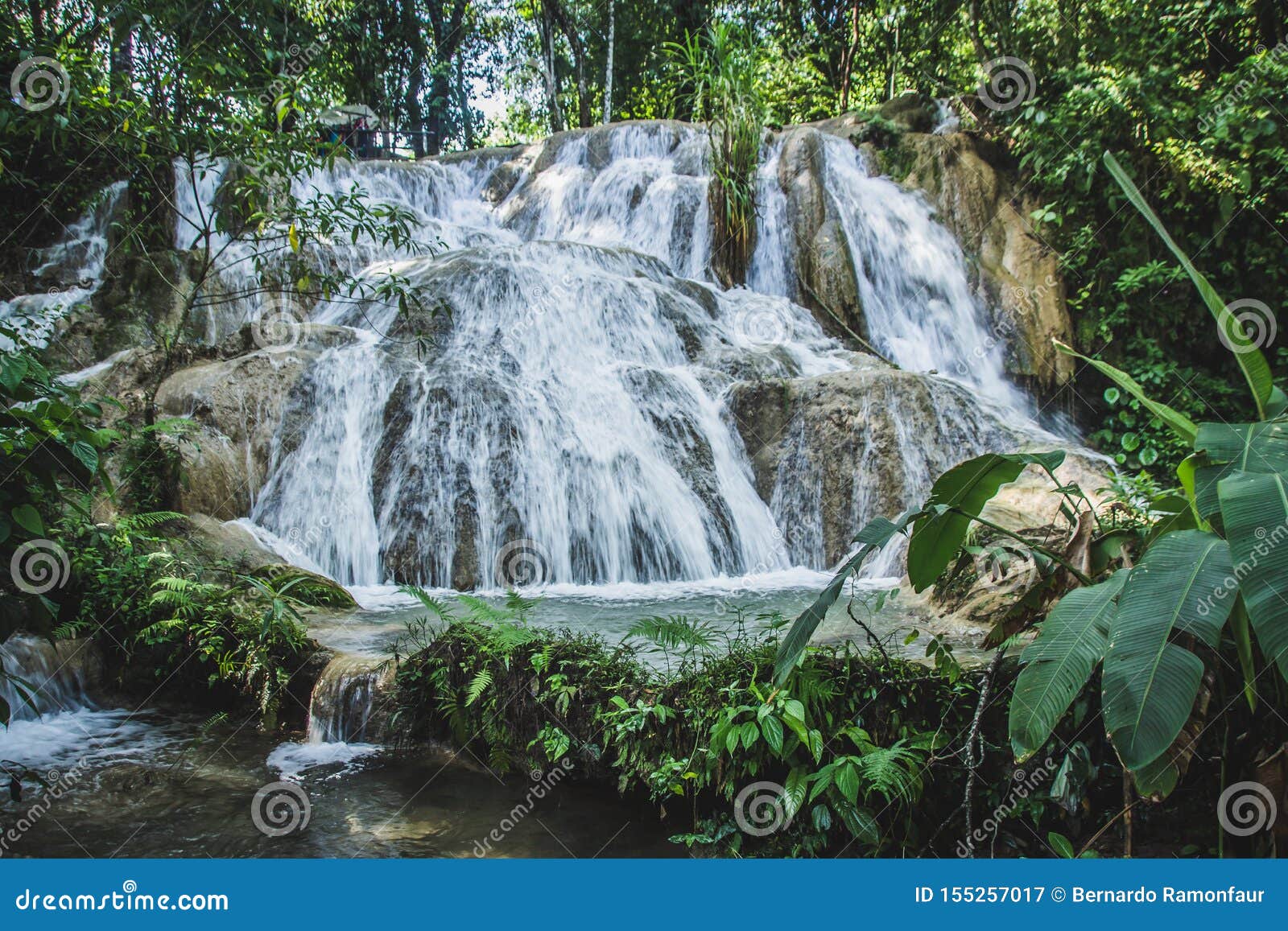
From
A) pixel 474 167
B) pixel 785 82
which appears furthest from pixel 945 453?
pixel 785 82

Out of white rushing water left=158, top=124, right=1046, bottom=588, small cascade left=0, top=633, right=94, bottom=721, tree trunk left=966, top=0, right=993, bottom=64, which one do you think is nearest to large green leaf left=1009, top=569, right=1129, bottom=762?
small cascade left=0, top=633, right=94, bottom=721

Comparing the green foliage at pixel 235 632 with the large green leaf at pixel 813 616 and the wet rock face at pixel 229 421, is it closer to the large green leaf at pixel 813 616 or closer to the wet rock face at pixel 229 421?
the wet rock face at pixel 229 421

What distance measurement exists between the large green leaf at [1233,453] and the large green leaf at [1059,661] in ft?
0.96

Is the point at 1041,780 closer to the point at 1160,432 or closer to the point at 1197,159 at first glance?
the point at 1160,432

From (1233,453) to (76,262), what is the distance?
1177 cm

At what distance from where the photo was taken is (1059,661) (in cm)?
204

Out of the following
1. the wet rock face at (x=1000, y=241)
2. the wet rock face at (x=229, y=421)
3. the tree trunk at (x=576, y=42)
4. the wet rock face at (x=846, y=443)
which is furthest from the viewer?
the tree trunk at (x=576, y=42)

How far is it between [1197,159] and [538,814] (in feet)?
35.6

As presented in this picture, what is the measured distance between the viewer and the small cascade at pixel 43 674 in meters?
4.02

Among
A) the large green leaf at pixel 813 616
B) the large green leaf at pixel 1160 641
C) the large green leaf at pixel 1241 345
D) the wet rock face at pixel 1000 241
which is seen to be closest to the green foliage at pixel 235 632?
the large green leaf at pixel 813 616

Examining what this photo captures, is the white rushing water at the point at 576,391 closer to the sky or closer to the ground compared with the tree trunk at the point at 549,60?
closer to the ground

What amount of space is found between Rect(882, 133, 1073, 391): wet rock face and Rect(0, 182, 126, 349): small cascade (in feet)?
36.2

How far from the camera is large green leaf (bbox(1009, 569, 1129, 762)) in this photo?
1983 millimetres

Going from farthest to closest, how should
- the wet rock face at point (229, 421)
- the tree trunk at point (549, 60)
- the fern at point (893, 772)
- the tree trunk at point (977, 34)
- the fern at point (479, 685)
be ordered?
the tree trunk at point (549, 60), the tree trunk at point (977, 34), the wet rock face at point (229, 421), the fern at point (479, 685), the fern at point (893, 772)
